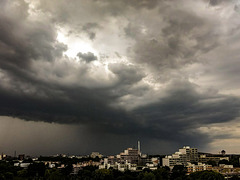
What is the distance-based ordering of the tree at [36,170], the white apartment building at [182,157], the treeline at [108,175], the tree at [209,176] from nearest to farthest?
the tree at [209,176], the treeline at [108,175], the tree at [36,170], the white apartment building at [182,157]

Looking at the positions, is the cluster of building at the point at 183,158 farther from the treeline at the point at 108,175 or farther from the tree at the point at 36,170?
the tree at the point at 36,170

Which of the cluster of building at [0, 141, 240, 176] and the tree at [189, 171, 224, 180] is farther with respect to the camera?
the cluster of building at [0, 141, 240, 176]

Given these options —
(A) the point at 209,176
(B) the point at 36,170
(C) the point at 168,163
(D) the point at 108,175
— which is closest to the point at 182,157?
(C) the point at 168,163

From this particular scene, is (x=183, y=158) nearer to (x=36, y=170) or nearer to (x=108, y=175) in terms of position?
(x=108, y=175)

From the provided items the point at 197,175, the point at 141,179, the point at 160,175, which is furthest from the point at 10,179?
the point at 197,175

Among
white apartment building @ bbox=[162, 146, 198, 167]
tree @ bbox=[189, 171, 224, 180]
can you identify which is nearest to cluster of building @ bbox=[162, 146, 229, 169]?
white apartment building @ bbox=[162, 146, 198, 167]

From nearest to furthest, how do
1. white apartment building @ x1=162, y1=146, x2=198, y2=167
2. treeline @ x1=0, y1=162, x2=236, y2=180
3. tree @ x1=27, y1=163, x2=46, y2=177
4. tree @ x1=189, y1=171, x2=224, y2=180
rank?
tree @ x1=189, y1=171, x2=224, y2=180
treeline @ x1=0, y1=162, x2=236, y2=180
tree @ x1=27, y1=163, x2=46, y2=177
white apartment building @ x1=162, y1=146, x2=198, y2=167

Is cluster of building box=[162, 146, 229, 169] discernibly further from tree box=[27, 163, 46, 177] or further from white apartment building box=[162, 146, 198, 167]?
tree box=[27, 163, 46, 177]

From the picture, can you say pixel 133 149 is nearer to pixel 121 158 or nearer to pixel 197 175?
pixel 121 158

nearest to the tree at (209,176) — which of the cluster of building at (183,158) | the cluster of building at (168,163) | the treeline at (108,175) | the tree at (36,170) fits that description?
the treeline at (108,175)

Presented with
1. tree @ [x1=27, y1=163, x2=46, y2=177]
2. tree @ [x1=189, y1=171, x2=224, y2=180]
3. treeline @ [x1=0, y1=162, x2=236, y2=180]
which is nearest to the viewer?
tree @ [x1=189, y1=171, x2=224, y2=180]

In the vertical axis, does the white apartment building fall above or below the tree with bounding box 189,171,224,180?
above
